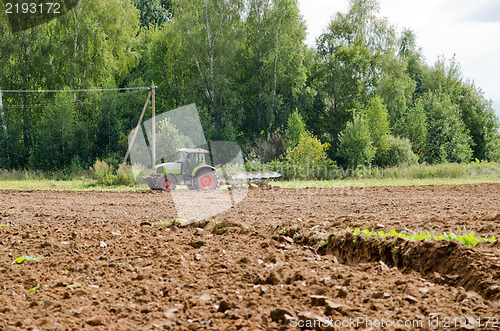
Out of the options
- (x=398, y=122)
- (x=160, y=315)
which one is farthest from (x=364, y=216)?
(x=398, y=122)

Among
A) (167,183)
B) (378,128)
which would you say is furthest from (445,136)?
(167,183)

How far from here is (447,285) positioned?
4145mm

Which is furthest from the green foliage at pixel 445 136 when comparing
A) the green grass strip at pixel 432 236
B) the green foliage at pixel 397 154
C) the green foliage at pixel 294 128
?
the green grass strip at pixel 432 236

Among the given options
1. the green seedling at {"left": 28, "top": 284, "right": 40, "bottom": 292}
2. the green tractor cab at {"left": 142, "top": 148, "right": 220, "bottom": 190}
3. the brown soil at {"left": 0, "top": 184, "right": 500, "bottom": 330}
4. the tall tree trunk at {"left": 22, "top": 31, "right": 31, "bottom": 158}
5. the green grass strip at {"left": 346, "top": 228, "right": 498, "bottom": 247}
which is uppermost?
the tall tree trunk at {"left": 22, "top": 31, "right": 31, "bottom": 158}

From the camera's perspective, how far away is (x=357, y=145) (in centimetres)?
2714

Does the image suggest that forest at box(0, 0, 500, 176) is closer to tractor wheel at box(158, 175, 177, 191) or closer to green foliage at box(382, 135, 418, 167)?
green foliage at box(382, 135, 418, 167)

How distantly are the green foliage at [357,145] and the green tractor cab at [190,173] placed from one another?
46.3 feet

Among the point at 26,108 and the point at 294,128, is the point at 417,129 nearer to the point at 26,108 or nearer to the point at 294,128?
the point at 294,128

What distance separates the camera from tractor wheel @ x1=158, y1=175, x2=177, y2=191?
15.4 m

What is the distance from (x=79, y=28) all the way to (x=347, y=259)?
26721 mm

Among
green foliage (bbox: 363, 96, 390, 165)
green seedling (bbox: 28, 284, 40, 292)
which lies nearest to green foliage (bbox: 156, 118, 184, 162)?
green foliage (bbox: 363, 96, 390, 165)

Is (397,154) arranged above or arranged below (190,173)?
above

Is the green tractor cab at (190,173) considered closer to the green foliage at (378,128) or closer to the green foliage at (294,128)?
the green foliage at (294,128)

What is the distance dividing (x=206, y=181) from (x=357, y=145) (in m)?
14.7
